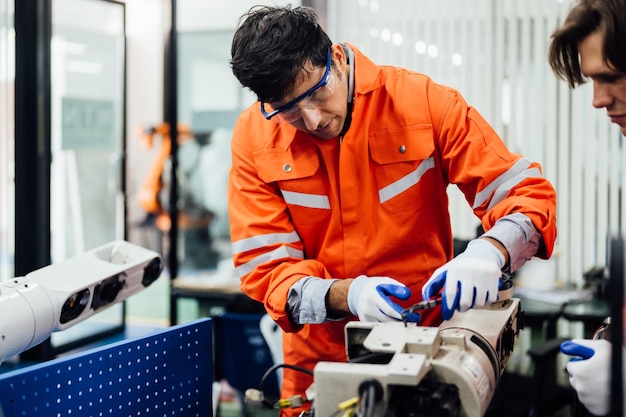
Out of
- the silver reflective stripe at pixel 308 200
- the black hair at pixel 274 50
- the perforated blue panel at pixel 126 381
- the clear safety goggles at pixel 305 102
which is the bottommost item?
the perforated blue panel at pixel 126 381

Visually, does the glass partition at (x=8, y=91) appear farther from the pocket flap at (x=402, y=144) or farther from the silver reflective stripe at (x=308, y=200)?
the pocket flap at (x=402, y=144)

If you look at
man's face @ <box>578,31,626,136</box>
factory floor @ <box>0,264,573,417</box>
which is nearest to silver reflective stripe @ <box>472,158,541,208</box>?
man's face @ <box>578,31,626,136</box>

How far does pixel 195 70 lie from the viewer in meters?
7.31

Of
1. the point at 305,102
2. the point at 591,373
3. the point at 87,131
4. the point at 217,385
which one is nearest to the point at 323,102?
the point at 305,102

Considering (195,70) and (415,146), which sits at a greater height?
(195,70)

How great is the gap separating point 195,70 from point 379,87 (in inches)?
222

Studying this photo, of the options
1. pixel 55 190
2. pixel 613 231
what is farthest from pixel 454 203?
pixel 613 231

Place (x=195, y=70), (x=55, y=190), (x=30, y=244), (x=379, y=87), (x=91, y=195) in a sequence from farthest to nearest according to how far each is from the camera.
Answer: (x=195, y=70) < (x=91, y=195) < (x=55, y=190) < (x=30, y=244) < (x=379, y=87)

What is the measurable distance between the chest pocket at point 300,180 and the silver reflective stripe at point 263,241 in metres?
0.04

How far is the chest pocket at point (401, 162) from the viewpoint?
1.89 m

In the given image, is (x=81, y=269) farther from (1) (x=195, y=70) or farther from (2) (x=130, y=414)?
(1) (x=195, y=70)

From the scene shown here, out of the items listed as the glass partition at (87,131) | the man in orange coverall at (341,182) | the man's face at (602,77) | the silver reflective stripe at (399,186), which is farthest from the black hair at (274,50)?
the glass partition at (87,131)

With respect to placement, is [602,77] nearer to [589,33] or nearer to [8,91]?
[589,33]

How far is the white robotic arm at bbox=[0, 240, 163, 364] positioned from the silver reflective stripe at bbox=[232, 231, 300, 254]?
225 millimetres
